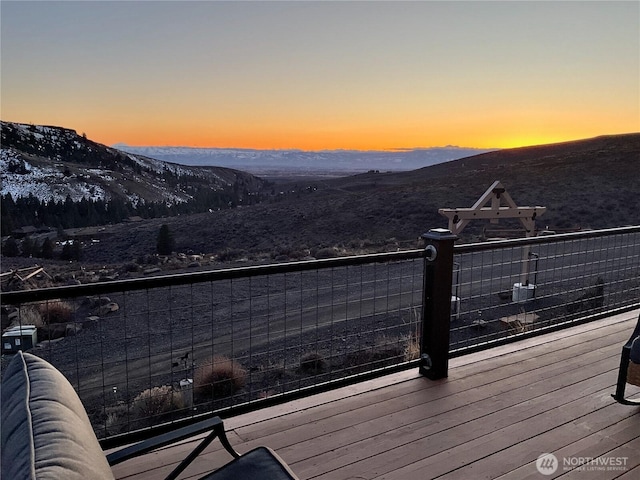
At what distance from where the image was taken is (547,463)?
8.16 ft

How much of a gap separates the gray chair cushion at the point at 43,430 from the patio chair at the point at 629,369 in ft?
9.46

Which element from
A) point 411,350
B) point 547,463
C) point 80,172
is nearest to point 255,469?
point 547,463

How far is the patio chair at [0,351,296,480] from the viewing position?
965 mm

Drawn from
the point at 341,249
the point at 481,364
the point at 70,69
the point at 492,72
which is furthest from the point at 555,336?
the point at 70,69

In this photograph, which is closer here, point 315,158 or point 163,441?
point 163,441

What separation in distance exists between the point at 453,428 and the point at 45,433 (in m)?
2.31

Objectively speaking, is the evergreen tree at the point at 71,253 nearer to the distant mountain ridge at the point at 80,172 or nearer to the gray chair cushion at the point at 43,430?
the distant mountain ridge at the point at 80,172

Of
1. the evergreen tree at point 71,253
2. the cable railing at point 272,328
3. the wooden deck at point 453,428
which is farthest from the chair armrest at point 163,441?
the evergreen tree at point 71,253

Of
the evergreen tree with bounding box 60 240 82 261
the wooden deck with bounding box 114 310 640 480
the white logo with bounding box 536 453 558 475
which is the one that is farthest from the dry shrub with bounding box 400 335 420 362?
the evergreen tree with bounding box 60 240 82 261

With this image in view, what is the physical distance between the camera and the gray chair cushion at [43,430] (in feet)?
3.15

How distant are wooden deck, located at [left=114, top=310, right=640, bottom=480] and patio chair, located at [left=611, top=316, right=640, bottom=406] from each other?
6 centimetres

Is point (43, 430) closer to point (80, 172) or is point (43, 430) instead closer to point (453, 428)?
point (453, 428)

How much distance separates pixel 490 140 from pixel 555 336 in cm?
3054

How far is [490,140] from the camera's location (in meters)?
32.4
